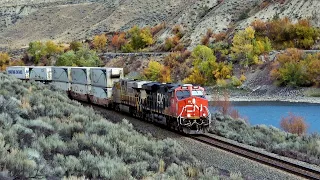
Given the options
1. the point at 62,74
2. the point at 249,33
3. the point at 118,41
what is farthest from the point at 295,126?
the point at 118,41

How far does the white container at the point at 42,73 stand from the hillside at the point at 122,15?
44.9 meters

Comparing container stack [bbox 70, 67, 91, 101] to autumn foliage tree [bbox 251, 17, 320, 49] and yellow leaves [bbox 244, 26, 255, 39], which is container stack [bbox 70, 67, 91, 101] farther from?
autumn foliage tree [bbox 251, 17, 320, 49]

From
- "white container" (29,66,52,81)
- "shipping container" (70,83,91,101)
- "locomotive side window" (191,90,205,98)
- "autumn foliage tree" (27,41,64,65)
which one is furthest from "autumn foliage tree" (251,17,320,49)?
"locomotive side window" (191,90,205,98)

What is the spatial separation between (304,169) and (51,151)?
8.24 m

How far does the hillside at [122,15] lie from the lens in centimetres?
9129

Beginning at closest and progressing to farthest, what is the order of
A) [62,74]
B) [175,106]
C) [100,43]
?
1. [175,106]
2. [62,74]
3. [100,43]

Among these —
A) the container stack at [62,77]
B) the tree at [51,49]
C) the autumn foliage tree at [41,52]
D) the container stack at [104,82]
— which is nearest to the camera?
the container stack at [104,82]

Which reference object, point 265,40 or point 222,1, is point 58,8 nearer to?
point 222,1

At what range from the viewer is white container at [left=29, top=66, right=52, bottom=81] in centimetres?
4831

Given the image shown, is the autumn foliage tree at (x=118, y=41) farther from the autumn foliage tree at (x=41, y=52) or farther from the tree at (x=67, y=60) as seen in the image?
the tree at (x=67, y=60)

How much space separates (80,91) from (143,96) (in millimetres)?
14916

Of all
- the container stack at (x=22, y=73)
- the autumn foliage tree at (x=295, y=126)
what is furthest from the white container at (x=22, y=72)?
the autumn foliage tree at (x=295, y=126)

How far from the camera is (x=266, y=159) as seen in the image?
1688 cm

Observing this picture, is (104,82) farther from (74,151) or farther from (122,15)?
(122,15)
